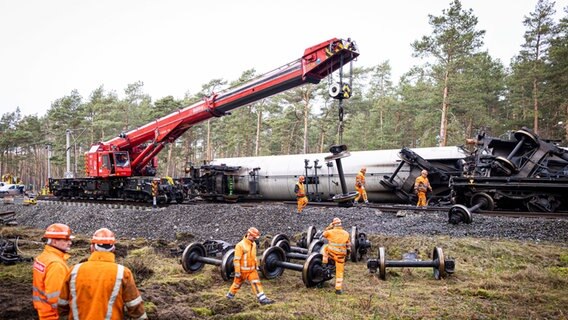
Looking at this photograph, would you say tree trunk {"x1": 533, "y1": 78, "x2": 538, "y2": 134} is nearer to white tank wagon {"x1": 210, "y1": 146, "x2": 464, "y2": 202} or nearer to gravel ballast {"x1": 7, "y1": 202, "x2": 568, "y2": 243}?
white tank wagon {"x1": 210, "y1": 146, "x2": 464, "y2": 202}

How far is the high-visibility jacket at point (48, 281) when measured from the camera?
3.25 m

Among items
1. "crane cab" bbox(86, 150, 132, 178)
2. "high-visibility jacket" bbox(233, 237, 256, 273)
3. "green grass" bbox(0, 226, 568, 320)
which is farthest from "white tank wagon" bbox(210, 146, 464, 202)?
"high-visibility jacket" bbox(233, 237, 256, 273)

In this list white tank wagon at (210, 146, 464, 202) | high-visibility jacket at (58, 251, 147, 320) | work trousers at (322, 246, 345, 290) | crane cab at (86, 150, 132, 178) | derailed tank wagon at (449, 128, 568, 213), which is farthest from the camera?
crane cab at (86, 150, 132, 178)

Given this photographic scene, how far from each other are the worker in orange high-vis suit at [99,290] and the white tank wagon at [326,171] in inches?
478

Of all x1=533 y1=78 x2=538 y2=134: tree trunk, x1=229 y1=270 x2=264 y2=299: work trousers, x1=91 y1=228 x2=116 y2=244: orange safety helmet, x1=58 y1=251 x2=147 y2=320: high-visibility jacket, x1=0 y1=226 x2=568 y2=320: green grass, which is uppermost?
x1=533 y1=78 x2=538 y2=134: tree trunk

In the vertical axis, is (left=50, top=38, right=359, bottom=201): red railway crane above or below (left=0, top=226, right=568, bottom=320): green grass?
above

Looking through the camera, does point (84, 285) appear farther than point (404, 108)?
No

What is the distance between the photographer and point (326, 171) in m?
16.2

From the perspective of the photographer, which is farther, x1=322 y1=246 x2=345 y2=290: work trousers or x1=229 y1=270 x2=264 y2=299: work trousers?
x1=322 y1=246 x2=345 y2=290: work trousers

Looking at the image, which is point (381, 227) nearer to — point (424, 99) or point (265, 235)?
point (265, 235)

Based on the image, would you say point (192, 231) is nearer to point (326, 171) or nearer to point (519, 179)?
point (326, 171)

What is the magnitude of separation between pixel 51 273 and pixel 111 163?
14.3 metres

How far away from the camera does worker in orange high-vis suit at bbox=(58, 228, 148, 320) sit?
126 inches

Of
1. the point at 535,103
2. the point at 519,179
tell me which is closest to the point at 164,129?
the point at 519,179
